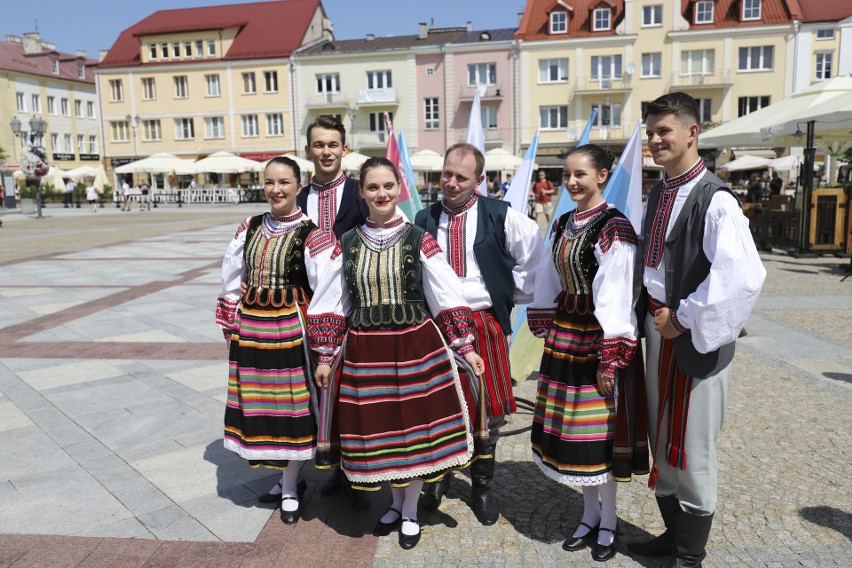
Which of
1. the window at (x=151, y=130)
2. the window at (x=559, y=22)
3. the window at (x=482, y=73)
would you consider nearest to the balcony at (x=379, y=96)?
the window at (x=482, y=73)

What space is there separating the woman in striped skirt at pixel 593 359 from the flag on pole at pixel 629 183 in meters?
1.30

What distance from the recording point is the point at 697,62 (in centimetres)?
3916

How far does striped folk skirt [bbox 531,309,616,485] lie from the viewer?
10.2ft

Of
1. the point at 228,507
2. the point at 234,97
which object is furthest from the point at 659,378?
the point at 234,97

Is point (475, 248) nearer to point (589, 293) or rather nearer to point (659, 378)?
point (589, 293)

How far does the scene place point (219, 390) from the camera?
18.8ft

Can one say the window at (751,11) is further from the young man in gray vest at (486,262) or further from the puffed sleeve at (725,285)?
the puffed sleeve at (725,285)

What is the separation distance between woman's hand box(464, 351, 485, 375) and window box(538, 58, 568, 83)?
4006cm

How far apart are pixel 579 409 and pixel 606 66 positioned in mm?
40480

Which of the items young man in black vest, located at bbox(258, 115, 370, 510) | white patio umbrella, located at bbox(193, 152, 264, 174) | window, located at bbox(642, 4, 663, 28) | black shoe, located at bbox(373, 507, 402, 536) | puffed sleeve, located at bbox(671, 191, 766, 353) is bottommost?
black shoe, located at bbox(373, 507, 402, 536)

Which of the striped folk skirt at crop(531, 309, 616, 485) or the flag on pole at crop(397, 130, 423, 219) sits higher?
the flag on pole at crop(397, 130, 423, 219)

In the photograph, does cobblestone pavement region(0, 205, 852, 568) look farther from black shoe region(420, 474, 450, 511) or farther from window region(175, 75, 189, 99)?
window region(175, 75, 189, 99)

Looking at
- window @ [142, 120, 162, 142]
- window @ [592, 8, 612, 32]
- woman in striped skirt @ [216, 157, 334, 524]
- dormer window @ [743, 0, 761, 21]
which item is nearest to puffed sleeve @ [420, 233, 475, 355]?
woman in striped skirt @ [216, 157, 334, 524]

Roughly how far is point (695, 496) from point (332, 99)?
4410cm
